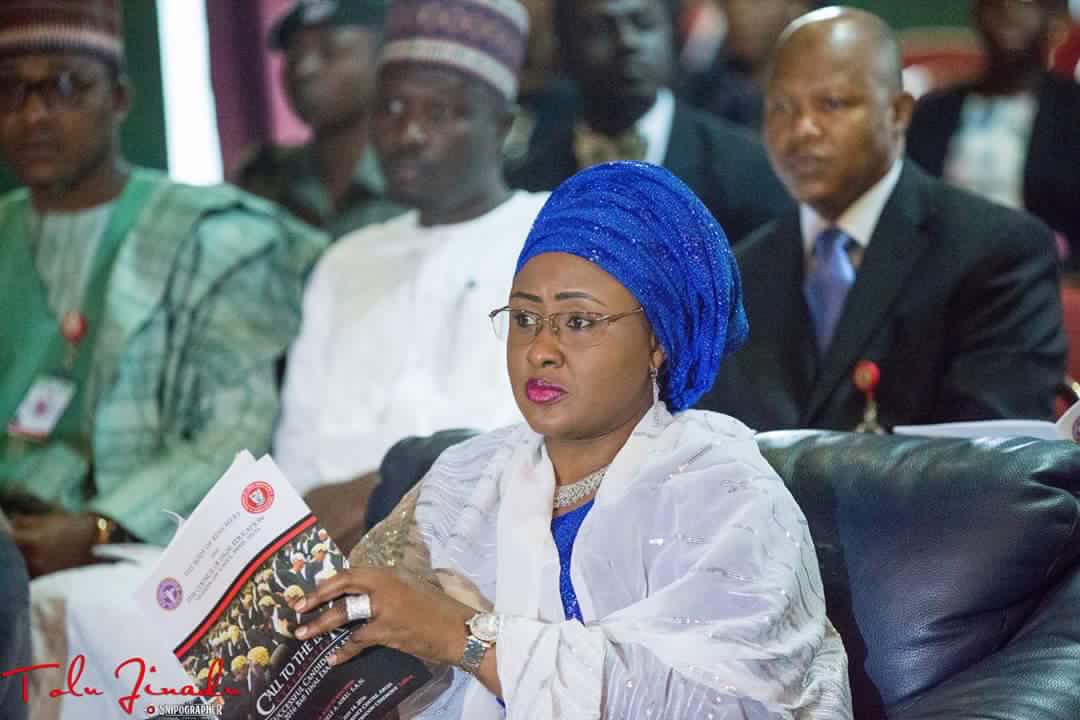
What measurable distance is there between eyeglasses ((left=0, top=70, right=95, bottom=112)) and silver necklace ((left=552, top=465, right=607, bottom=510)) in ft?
8.61

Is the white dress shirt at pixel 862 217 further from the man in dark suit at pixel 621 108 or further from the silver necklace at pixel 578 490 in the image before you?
the silver necklace at pixel 578 490

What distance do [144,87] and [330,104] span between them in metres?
0.96

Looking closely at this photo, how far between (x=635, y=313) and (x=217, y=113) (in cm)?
420

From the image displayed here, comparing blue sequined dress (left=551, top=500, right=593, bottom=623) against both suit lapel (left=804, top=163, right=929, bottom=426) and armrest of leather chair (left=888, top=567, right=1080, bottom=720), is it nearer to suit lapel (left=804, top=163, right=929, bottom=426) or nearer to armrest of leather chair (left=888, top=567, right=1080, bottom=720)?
armrest of leather chair (left=888, top=567, right=1080, bottom=720)

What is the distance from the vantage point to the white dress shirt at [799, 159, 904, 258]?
11.3 ft

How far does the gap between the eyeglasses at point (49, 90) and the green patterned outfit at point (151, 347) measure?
1.00ft

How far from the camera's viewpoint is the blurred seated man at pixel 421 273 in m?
3.97

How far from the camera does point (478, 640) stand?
2.03 metres

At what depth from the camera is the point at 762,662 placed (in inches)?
76.5

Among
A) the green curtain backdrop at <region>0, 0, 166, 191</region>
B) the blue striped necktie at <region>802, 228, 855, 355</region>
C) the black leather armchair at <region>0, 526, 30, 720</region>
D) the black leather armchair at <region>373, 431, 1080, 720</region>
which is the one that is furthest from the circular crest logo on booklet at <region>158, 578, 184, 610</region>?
the green curtain backdrop at <region>0, 0, 166, 191</region>

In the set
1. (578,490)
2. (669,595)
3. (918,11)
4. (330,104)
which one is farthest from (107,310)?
(918,11)

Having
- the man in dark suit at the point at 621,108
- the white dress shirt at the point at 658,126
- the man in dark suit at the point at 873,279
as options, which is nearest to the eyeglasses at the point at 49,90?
the man in dark suit at the point at 621,108

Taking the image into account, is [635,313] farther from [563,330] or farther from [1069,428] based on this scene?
[1069,428]

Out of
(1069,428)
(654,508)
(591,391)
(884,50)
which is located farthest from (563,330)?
(884,50)
